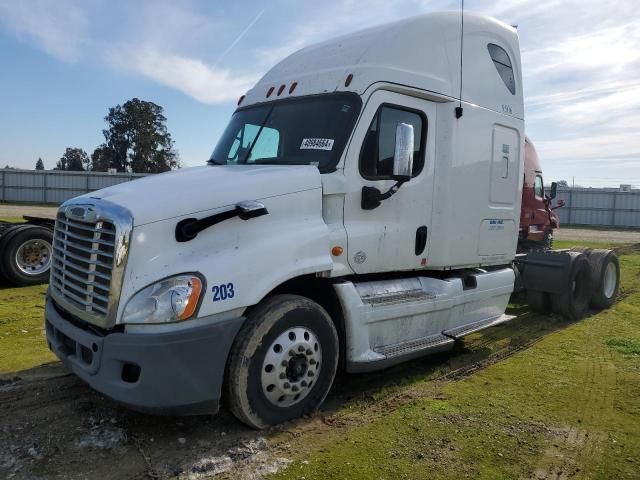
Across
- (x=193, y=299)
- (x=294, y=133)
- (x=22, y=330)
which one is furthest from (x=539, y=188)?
(x=193, y=299)

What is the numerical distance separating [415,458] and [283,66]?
14.3 feet

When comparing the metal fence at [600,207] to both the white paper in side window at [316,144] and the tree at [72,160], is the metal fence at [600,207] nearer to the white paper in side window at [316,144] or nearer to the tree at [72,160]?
the white paper in side window at [316,144]

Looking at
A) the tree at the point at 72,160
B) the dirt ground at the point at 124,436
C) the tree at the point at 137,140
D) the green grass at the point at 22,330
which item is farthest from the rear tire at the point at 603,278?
the tree at the point at 72,160

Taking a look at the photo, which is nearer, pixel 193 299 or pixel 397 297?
pixel 193 299

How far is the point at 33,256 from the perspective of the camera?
32.2 feet

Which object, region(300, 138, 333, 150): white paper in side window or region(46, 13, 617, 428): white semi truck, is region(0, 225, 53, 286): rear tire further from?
region(300, 138, 333, 150): white paper in side window

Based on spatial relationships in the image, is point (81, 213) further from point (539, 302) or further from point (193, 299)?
point (539, 302)

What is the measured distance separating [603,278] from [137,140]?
71.8 meters

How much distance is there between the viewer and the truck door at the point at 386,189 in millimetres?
4668

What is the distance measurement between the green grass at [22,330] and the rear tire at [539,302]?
7.22 m

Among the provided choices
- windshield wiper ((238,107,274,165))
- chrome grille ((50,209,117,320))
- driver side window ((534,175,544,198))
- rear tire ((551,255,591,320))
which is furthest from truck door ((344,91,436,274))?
driver side window ((534,175,544,198))

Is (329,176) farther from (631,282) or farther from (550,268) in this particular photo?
(631,282)

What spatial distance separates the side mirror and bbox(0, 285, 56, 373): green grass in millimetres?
4189

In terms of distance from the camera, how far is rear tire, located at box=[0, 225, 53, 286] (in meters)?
9.40
